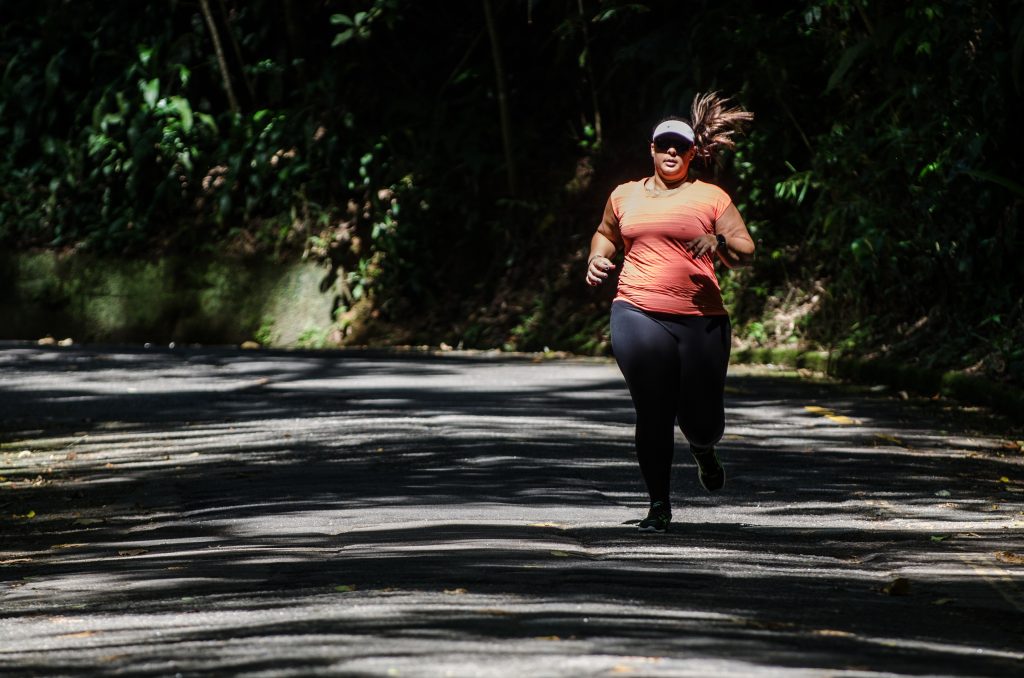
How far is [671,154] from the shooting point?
28.6ft

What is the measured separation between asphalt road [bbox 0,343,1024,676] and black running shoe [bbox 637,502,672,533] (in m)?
0.07

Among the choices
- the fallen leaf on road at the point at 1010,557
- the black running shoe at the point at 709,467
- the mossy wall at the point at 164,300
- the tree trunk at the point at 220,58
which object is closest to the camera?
the fallen leaf on road at the point at 1010,557

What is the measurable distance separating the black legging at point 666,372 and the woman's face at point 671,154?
0.65 metres

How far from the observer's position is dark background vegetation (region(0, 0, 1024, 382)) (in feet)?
60.5

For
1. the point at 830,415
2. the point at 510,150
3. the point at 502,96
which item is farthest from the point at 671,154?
the point at 510,150

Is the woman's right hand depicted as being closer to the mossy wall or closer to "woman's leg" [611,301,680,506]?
"woman's leg" [611,301,680,506]

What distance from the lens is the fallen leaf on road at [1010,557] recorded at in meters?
7.89

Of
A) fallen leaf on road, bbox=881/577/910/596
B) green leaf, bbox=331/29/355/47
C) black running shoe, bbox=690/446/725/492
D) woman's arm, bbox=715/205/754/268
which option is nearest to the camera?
fallen leaf on road, bbox=881/577/910/596

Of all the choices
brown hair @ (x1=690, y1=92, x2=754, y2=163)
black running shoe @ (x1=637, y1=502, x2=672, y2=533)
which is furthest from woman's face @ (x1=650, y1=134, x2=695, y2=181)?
black running shoe @ (x1=637, y1=502, x2=672, y2=533)

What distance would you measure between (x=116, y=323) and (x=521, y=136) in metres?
7.00

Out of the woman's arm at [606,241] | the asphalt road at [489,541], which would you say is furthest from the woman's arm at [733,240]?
the asphalt road at [489,541]

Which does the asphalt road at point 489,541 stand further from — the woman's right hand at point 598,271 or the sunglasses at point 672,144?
the sunglasses at point 672,144

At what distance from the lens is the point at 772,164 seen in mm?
23875

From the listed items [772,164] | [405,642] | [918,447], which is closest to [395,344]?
[772,164]
